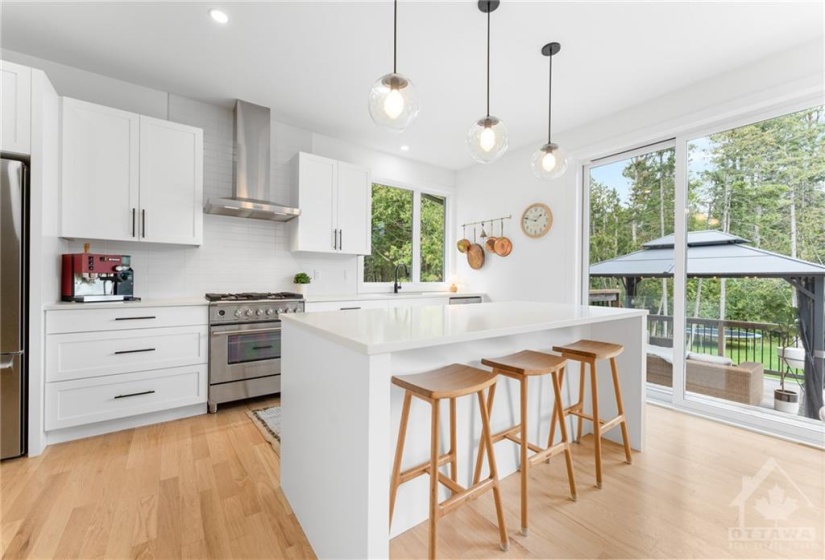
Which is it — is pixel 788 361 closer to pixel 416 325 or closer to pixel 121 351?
pixel 416 325

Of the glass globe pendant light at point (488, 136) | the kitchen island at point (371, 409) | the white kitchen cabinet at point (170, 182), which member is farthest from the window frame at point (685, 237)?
the white kitchen cabinet at point (170, 182)

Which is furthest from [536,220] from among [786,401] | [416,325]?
[416,325]

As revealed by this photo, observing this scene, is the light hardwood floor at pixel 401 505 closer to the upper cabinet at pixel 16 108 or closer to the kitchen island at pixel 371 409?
the kitchen island at pixel 371 409

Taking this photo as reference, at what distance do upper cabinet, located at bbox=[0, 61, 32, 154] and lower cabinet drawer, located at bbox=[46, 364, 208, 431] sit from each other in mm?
1474

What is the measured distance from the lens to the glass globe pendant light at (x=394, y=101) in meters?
1.61

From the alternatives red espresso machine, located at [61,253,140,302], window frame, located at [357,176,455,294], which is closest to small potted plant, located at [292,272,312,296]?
window frame, located at [357,176,455,294]

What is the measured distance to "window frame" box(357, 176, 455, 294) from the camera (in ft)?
14.6

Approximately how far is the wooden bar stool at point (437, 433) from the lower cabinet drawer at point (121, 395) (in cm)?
206

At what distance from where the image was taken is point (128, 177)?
8.86 feet

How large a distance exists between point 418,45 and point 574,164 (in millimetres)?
2130

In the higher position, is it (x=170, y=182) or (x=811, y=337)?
(x=170, y=182)

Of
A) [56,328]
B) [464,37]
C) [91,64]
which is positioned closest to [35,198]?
[56,328]

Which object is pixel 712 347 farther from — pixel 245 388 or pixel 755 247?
pixel 245 388

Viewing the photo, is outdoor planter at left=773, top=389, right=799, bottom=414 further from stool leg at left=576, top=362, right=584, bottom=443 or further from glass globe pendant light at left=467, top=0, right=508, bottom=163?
glass globe pendant light at left=467, top=0, right=508, bottom=163
